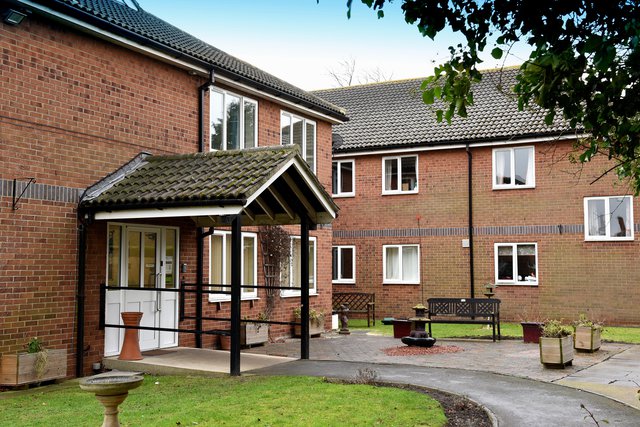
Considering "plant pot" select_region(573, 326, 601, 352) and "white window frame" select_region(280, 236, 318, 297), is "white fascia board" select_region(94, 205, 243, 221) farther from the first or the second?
"plant pot" select_region(573, 326, 601, 352)

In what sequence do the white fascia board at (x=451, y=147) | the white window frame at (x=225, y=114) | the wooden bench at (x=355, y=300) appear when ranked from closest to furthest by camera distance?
the white window frame at (x=225, y=114) → the white fascia board at (x=451, y=147) → the wooden bench at (x=355, y=300)

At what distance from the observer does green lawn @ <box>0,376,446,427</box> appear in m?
7.87

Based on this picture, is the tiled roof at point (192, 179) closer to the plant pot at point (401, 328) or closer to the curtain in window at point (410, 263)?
the plant pot at point (401, 328)

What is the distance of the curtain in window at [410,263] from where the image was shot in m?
23.6

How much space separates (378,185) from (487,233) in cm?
420

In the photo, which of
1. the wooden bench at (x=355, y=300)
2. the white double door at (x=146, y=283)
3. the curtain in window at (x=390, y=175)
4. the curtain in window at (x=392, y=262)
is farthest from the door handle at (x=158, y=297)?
the curtain in window at (x=390, y=175)

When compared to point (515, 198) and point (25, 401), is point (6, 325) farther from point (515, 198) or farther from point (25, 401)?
point (515, 198)

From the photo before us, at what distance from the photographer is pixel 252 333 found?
583 inches

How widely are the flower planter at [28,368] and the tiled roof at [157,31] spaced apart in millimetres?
5408

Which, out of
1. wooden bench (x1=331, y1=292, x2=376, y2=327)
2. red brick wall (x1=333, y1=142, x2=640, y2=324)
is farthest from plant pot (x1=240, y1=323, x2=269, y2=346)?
red brick wall (x1=333, y1=142, x2=640, y2=324)

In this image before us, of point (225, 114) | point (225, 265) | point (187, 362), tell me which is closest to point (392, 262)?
point (225, 265)

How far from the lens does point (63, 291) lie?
37.2 feet

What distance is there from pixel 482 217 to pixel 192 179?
13196mm

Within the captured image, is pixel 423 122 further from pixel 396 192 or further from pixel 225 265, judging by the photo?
pixel 225 265
